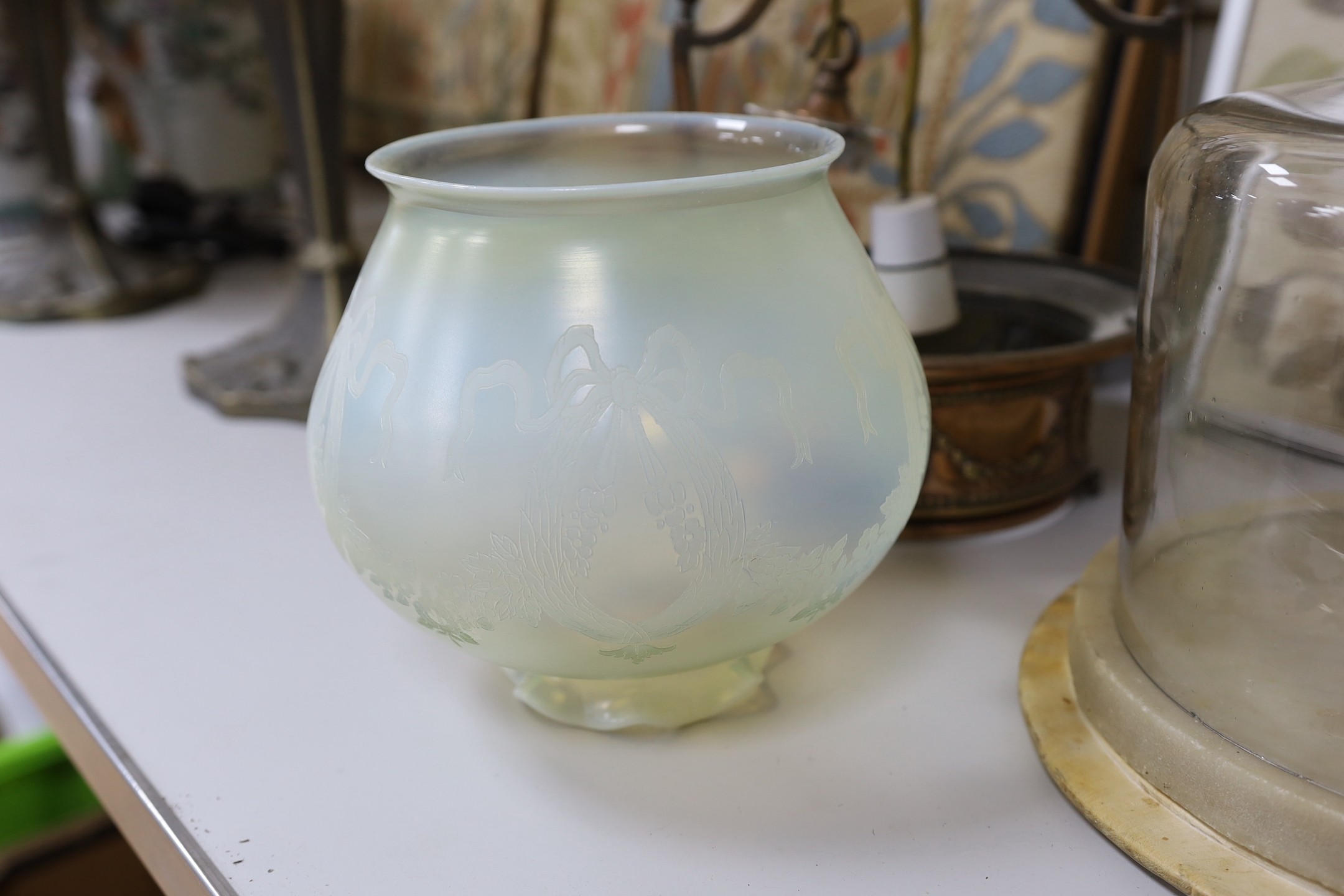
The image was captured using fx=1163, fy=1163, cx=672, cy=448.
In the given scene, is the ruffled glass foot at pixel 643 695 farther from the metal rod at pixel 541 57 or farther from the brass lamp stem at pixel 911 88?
the metal rod at pixel 541 57

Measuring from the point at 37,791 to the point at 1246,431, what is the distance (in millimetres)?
→ 794

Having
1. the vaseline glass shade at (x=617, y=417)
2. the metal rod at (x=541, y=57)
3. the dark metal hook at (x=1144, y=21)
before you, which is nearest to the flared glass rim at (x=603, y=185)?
the vaseline glass shade at (x=617, y=417)

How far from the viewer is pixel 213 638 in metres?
0.47

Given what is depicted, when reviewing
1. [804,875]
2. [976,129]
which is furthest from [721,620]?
[976,129]

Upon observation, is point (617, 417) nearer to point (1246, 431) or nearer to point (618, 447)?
point (618, 447)

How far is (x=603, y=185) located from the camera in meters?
0.33

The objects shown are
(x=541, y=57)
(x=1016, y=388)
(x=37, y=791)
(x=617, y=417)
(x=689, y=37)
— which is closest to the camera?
(x=617, y=417)

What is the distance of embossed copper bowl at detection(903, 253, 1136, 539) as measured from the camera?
47 centimetres

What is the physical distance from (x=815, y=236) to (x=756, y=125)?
76mm

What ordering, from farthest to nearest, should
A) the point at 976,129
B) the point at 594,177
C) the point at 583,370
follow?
1. the point at 976,129
2. the point at 594,177
3. the point at 583,370

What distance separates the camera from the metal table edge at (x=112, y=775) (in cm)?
35

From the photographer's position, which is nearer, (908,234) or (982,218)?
(908,234)

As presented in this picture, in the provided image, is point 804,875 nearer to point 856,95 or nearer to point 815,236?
point 815,236

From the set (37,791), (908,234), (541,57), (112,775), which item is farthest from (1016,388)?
(37,791)
